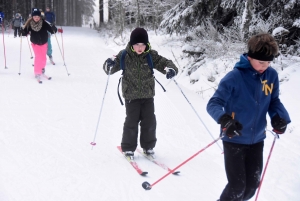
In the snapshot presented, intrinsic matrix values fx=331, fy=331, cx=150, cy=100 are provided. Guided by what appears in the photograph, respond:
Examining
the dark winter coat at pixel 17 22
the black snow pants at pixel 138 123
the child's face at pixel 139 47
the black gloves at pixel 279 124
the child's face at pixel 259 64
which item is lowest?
the black snow pants at pixel 138 123

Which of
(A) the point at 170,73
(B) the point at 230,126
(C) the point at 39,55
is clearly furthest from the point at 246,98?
(C) the point at 39,55

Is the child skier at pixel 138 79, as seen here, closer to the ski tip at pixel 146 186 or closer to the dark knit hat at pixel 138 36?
the dark knit hat at pixel 138 36

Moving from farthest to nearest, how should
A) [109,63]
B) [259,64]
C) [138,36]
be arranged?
[109,63] → [138,36] → [259,64]

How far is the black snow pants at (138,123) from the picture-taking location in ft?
14.3

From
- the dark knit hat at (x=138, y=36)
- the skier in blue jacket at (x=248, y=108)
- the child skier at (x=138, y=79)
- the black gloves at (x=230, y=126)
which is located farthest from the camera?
the child skier at (x=138, y=79)

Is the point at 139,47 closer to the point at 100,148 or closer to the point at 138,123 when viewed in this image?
the point at 138,123

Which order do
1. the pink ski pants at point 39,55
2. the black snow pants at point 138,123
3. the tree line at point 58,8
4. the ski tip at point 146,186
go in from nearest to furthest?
the ski tip at point 146,186, the black snow pants at point 138,123, the pink ski pants at point 39,55, the tree line at point 58,8

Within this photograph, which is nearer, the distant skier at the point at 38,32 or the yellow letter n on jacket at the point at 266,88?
the yellow letter n on jacket at the point at 266,88

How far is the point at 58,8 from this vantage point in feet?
213

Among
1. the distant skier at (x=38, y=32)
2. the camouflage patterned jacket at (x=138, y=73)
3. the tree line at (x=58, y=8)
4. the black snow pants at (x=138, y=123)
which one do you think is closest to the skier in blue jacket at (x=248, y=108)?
the camouflage patterned jacket at (x=138, y=73)

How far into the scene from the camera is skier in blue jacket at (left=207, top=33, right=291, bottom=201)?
2.74 meters

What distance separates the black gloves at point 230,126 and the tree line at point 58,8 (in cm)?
3258

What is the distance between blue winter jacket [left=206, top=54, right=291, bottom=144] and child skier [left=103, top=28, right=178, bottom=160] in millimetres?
1395

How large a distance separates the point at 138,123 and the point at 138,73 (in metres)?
0.74
